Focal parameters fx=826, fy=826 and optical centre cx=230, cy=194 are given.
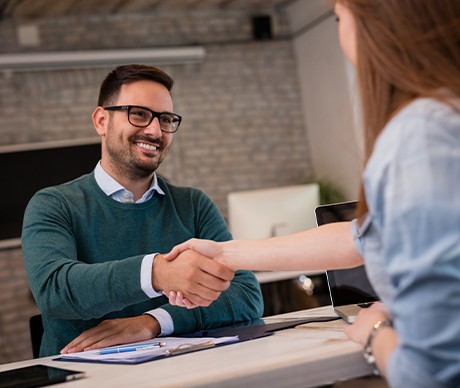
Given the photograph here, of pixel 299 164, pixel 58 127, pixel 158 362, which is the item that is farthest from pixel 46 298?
pixel 299 164

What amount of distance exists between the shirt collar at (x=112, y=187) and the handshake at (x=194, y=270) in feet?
2.14

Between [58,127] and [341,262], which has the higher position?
[58,127]

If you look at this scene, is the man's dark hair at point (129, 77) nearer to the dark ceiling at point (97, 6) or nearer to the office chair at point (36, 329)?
the office chair at point (36, 329)

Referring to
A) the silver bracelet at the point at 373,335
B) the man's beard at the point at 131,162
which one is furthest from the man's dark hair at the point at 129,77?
the silver bracelet at the point at 373,335

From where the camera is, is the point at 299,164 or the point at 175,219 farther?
the point at 299,164

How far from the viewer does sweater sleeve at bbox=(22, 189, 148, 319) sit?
7.27 feet

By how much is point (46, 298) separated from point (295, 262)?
821 millimetres

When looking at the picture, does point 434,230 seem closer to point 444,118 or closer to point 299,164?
point 444,118

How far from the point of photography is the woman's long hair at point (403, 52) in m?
1.20

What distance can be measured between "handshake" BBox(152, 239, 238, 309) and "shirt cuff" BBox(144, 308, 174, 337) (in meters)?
0.21

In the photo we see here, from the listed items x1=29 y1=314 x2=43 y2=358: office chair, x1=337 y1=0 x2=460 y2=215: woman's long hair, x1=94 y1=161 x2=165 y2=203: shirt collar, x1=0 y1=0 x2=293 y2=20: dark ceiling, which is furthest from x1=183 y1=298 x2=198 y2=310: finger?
x1=0 y1=0 x2=293 y2=20: dark ceiling

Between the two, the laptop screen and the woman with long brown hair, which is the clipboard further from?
the woman with long brown hair

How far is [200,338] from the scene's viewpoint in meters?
2.13

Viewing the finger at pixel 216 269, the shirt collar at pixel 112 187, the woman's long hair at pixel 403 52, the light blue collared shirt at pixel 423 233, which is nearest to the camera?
the light blue collared shirt at pixel 423 233
